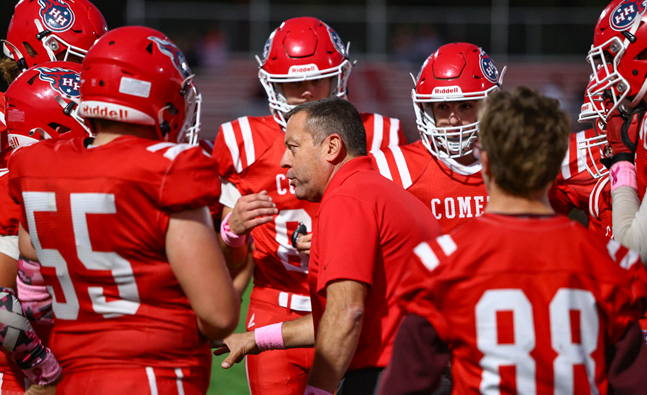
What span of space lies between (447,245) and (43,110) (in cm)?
180

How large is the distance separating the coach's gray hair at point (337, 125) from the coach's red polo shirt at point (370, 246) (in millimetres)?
261

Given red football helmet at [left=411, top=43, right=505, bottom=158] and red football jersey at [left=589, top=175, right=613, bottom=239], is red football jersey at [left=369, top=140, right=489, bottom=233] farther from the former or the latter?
red football jersey at [left=589, top=175, right=613, bottom=239]

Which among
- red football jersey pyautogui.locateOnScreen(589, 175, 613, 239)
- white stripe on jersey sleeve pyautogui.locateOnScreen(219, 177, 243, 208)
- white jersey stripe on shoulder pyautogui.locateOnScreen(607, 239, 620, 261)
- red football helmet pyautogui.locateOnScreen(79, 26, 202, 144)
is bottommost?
white stripe on jersey sleeve pyautogui.locateOnScreen(219, 177, 243, 208)

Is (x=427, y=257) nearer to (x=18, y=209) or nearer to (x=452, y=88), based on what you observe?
(x=18, y=209)

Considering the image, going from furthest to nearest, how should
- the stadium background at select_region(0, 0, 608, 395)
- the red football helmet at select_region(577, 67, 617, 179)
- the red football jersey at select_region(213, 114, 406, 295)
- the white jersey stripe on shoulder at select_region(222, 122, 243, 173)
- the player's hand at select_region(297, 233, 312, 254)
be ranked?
the stadium background at select_region(0, 0, 608, 395) < the white jersey stripe on shoulder at select_region(222, 122, 243, 173) < the red football jersey at select_region(213, 114, 406, 295) < the red football helmet at select_region(577, 67, 617, 179) < the player's hand at select_region(297, 233, 312, 254)

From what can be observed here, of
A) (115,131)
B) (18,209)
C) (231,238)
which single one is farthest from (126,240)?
(231,238)

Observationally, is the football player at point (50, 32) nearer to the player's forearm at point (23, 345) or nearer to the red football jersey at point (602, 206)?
the player's forearm at point (23, 345)

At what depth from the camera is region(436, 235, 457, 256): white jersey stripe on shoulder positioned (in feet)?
5.82

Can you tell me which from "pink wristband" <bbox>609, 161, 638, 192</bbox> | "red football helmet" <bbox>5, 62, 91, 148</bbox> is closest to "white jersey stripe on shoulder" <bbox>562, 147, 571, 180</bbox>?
"pink wristband" <bbox>609, 161, 638, 192</bbox>

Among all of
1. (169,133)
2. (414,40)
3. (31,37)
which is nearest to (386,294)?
(169,133)

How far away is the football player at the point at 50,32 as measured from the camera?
365cm

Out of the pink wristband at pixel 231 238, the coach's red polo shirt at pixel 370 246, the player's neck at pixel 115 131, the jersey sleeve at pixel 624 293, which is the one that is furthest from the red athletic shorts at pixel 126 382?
the jersey sleeve at pixel 624 293

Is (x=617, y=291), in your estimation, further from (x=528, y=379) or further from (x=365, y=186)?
(x=365, y=186)

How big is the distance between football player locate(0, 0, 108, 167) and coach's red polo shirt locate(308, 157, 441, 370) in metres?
2.03
